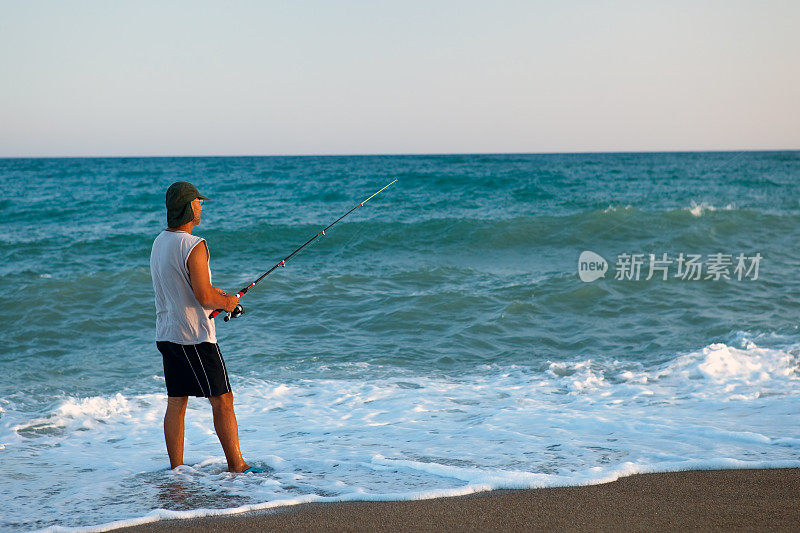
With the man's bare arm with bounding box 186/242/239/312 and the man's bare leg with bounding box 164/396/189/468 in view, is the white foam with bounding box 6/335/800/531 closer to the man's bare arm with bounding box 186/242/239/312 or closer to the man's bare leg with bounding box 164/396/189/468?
the man's bare leg with bounding box 164/396/189/468

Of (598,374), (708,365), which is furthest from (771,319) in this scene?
(598,374)

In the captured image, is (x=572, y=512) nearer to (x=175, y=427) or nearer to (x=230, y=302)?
(x=230, y=302)

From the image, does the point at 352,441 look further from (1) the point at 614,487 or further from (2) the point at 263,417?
(1) the point at 614,487

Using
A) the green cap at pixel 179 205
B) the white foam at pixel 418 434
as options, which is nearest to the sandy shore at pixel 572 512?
the white foam at pixel 418 434

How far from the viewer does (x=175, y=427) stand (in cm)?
339

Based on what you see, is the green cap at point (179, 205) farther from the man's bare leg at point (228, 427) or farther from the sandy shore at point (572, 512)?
the sandy shore at point (572, 512)

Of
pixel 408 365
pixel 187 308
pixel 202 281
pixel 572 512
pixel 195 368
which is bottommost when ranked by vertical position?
pixel 408 365

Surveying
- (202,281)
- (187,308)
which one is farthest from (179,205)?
(187,308)

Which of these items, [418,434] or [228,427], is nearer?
[228,427]

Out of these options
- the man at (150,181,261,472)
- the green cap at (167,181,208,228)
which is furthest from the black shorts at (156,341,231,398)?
the green cap at (167,181,208,228)

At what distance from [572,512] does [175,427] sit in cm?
191

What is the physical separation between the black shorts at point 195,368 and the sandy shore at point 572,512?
675 millimetres

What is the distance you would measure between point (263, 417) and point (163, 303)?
1646 mm

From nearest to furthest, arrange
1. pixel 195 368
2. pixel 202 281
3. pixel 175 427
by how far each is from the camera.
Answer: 1. pixel 202 281
2. pixel 195 368
3. pixel 175 427
